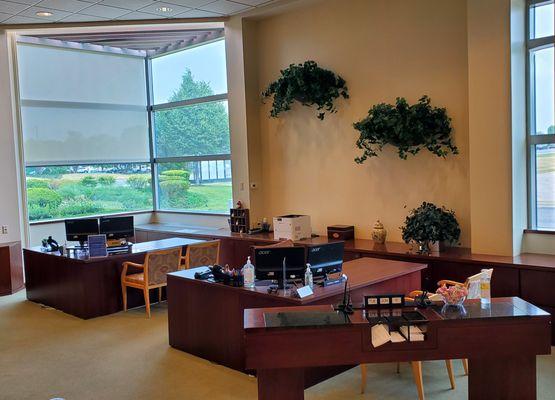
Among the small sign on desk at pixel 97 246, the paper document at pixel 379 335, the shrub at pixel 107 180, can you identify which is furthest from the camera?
the shrub at pixel 107 180

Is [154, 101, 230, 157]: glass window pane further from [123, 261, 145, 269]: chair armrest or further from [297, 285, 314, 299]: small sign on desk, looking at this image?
[297, 285, 314, 299]: small sign on desk

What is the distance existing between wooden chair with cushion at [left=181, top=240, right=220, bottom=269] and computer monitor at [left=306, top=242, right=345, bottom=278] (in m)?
2.64

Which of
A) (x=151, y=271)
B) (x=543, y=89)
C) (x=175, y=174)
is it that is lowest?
(x=151, y=271)

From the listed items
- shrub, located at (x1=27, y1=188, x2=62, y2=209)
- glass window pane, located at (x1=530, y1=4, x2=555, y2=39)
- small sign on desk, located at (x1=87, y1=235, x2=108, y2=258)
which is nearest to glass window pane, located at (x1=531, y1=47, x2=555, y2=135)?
glass window pane, located at (x1=530, y1=4, x2=555, y2=39)

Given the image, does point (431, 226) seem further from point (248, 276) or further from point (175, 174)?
point (175, 174)

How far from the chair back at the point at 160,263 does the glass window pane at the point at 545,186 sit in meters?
4.18

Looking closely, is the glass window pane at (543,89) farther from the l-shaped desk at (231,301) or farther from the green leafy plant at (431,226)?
the l-shaped desk at (231,301)

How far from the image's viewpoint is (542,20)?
5508 millimetres

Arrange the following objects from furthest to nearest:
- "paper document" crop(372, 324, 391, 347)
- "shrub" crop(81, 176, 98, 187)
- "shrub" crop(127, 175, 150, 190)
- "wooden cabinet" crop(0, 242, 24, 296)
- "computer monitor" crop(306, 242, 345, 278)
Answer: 1. "shrub" crop(127, 175, 150, 190)
2. "shrub" crop(81, 176, 98, 187)
3. "wooden cabinet" crop(0, 242, 24, 296)
4. "computer monitor" crop(306, 242, 345, 278)
5. "paper document" crop(372, 324, 391, 347)

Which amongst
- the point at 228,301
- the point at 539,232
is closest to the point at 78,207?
the point at 228,301

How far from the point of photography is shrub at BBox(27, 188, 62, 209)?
8703 millimetres

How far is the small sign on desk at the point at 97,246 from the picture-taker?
663cm

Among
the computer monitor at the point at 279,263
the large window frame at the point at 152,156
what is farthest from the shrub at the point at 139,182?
the computer monitor at the point at 279,263

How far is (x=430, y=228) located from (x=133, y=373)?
3.33 m
